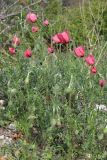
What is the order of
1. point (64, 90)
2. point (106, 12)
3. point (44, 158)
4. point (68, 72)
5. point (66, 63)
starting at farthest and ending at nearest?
point (106, 12) < point (66, 63) < point (68, 72) < point (64, 90) < point (44, 158)

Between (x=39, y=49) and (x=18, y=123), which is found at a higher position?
(x=39, y=49)

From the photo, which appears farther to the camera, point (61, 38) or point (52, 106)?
point (61, 38)

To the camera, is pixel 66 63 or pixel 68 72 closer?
pixel 68 72

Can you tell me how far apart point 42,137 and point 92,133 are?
0.37 m

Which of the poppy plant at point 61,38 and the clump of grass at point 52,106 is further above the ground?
the poppy plant at point 61,38

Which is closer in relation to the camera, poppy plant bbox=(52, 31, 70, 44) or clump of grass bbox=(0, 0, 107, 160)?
clump of grass bbox=(0, 0, 107, 160)

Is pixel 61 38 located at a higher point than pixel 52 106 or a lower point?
higher

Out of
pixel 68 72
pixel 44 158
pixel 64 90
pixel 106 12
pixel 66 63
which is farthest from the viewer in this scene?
pixel 106 12

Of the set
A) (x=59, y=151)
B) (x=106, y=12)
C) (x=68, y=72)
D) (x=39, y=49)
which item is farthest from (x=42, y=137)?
(x=106, y=12)

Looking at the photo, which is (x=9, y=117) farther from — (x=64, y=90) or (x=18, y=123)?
(x=64, y=90)

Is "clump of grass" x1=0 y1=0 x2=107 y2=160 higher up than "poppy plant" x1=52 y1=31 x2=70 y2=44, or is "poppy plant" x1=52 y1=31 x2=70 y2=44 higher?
"poppy plant" x1=52 y1=31 x2=70 y2=44

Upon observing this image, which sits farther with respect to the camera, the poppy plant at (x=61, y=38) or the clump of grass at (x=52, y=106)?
the poppy plant at (x=61, y=38)

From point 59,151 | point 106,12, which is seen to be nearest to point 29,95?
point 59,151

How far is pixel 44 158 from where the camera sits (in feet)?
11.1
